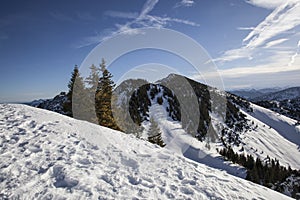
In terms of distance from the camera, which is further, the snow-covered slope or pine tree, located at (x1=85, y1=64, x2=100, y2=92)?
pine tree, located at (x1=85, y1=64, x2=100, y2=92)

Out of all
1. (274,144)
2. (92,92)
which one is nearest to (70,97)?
(92,92)

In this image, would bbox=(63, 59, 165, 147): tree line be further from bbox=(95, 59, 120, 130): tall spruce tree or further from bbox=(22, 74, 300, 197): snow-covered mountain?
bbox=(22, 74, 300, 197): snow-covered mountain

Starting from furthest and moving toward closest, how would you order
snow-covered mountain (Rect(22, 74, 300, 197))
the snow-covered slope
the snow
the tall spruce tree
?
the snow < snow-covered mountain (Rect(22, 74, 300, 197)) < the tall spruce tree < the snow-covered slope

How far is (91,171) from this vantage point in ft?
21.8

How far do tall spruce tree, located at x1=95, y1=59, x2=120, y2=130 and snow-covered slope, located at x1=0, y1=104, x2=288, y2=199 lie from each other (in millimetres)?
12847

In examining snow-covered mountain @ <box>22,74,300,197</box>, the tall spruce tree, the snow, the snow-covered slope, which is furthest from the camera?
the snow

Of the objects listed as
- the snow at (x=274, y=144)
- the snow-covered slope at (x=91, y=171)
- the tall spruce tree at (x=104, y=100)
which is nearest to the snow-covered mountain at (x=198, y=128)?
the snow at (x=274, y=144)

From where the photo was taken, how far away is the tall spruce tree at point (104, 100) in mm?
23061

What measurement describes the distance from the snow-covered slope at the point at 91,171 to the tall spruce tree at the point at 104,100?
1285 cm

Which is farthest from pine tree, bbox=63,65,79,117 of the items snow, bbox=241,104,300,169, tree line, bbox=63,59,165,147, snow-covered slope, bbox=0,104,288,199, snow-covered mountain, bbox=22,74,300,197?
snow, bbox=241,104,300,169

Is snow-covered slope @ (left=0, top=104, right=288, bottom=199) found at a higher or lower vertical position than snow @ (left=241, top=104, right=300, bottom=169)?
higher

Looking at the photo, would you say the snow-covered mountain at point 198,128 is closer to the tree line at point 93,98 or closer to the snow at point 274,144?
the snow at point 274,144

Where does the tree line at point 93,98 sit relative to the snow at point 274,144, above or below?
above

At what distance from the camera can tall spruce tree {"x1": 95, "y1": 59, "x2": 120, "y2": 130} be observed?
23.1 meters
